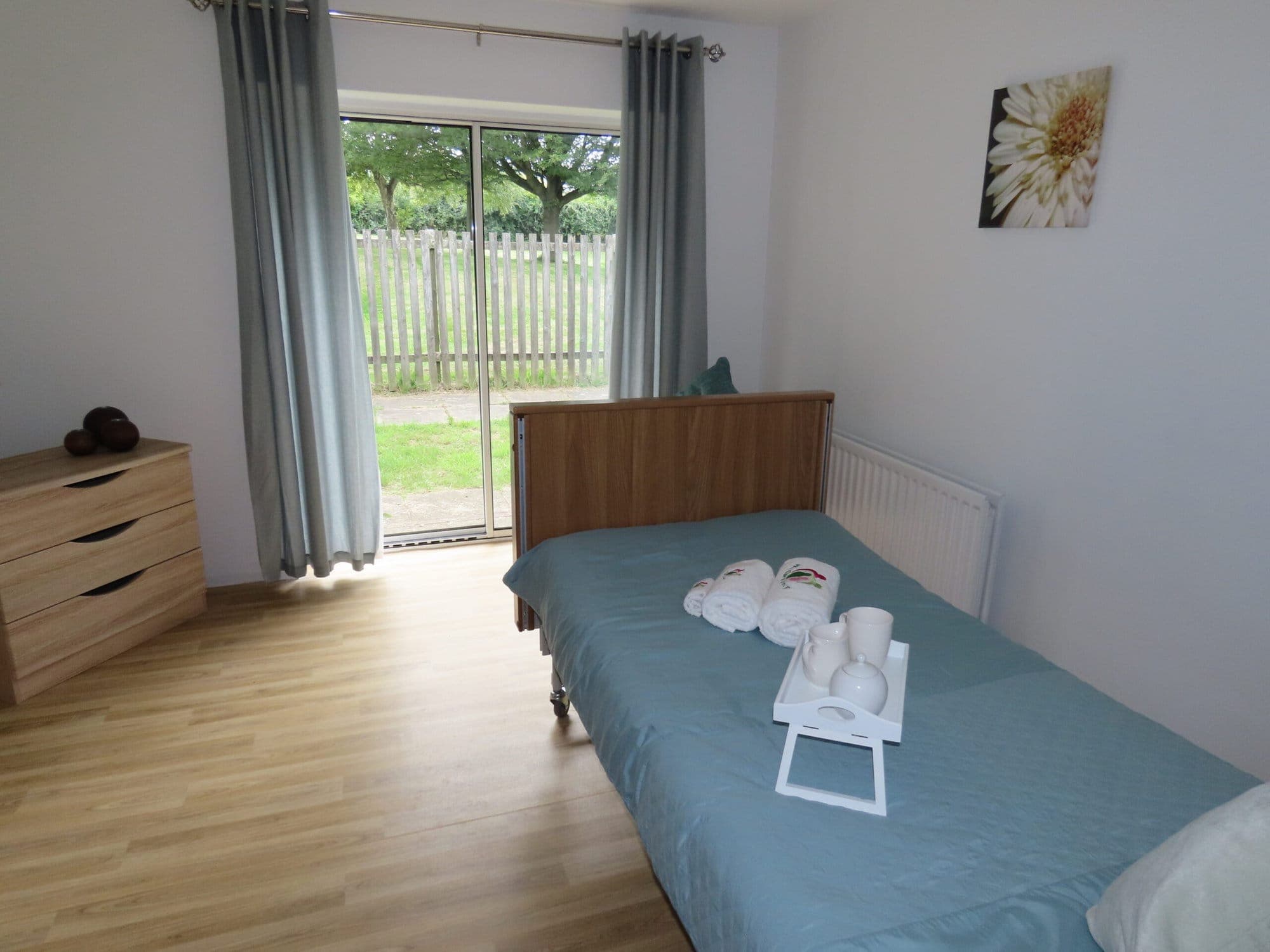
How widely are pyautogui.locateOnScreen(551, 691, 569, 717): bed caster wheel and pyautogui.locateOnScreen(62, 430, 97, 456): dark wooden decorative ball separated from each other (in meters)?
1.87

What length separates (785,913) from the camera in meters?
1.02

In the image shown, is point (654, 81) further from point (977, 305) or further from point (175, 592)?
point (175, 592)

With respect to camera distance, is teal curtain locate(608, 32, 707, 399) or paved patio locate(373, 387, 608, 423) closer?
teal curtain locate(608, 32, 707, 399)

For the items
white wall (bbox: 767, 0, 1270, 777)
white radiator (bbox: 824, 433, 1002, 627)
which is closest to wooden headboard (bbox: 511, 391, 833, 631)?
white radiator (bbox: 824, 433, 1002, 627)

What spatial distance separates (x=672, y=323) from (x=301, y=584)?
2023 millimetres

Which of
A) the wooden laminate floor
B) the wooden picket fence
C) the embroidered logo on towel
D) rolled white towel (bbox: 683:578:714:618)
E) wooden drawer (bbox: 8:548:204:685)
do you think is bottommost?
the wooden laminate floor

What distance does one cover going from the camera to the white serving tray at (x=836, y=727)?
1.22 m

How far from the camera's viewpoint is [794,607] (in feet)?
5.63

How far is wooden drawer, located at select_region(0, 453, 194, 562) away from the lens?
2385mm

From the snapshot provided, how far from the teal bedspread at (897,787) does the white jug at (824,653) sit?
0.12 metres

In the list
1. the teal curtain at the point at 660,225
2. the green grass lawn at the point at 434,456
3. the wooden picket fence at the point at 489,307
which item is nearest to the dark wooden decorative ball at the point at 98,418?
the wooden picket fence at the point at 489,307

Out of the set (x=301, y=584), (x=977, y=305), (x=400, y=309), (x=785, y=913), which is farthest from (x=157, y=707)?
(x=977, y=305)

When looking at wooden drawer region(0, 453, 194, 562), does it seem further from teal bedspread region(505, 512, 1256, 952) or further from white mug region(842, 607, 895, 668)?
white mug region(842, 607, 895, 668)

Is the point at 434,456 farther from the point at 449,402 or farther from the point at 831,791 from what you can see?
the point at 831,791
